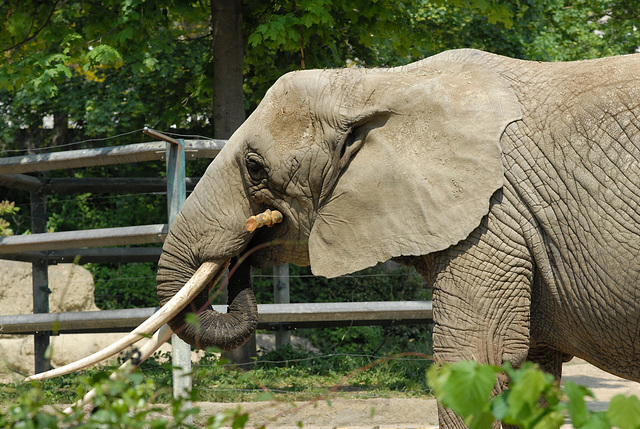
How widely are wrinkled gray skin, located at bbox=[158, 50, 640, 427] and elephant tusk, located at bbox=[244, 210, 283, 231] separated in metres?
0.08

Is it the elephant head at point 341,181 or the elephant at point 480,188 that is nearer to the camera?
the elephant at point 480,188

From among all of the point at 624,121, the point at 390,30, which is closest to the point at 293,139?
the point at 624,121

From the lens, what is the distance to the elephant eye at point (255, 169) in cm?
412

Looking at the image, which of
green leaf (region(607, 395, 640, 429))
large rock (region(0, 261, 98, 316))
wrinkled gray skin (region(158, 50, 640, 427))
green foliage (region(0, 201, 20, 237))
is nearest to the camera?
green leaf (region(607, 395, 640, 429))

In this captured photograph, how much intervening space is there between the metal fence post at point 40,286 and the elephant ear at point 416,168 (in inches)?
167

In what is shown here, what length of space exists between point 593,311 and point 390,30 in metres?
5.37

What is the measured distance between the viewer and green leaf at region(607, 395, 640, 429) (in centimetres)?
150

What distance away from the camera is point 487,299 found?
362cm

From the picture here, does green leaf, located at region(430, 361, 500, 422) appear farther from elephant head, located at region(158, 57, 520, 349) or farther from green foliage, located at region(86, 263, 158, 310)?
green foliage, located at region(86, 263, 158, 310)

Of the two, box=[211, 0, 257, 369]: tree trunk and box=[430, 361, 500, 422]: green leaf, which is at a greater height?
box=[211, 0, 257, 369]: tree trunk

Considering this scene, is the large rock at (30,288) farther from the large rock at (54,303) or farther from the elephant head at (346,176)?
the elephant head at (346,176)

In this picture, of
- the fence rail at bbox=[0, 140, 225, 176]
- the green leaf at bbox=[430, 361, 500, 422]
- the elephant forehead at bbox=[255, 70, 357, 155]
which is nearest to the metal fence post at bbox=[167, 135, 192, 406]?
the fence rail at bbox=[0, 140, 225, 176]

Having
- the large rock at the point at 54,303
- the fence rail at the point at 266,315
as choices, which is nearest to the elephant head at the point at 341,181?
the fence rail at the point at 266,315

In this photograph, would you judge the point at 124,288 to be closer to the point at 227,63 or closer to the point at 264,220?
the point at 227,63
